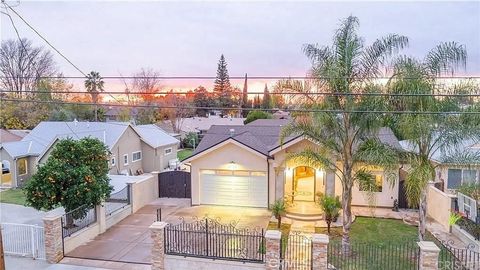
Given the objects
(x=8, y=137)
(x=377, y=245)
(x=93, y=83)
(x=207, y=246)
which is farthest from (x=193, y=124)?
(x=377, y=245)

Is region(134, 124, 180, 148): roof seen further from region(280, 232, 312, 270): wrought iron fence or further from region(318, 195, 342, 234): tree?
region(280, 232, 312, 270): wrought iron fence

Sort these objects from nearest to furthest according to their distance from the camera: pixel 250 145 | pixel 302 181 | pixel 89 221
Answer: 1. pixel 89 221
2. pixel 250 145
3. pixel 302 181

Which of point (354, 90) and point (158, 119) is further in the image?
point (158, 119)

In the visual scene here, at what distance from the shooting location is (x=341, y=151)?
11945mm

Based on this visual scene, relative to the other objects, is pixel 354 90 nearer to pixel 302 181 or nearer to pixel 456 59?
pixel 456 59

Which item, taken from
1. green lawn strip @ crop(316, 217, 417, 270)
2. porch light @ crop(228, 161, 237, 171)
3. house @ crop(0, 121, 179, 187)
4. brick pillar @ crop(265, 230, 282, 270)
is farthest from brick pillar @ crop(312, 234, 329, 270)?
house @ crop(0, 121, 179, 187)

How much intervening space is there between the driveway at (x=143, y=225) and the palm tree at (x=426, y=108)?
675 cm

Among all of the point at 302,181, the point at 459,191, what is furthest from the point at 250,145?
the point at 459,191

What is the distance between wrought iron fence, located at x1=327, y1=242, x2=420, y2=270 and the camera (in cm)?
1017

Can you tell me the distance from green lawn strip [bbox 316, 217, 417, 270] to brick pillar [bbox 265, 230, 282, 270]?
6.71 ft

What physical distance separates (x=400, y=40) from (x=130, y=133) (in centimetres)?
1976

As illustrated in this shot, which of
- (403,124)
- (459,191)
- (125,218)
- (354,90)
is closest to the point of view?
(403,124)

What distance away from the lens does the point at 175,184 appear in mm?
19703

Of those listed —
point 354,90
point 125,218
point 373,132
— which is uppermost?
point 354,90
